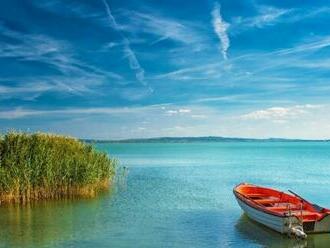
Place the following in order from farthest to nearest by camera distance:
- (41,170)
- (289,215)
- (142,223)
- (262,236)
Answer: (41,170) < (142,223) < (262,236) < (289,215)

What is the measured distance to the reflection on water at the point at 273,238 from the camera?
1864cm

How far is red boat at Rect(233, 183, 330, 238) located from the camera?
18.8 meters

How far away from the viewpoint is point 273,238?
64.3 feet

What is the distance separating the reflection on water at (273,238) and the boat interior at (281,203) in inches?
28.9

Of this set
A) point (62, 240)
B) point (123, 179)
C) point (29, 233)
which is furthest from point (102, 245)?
point (123, 179)

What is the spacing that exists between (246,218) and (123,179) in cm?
1914

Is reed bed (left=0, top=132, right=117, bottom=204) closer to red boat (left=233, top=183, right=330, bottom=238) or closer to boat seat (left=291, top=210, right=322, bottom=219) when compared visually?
red boat (left=233, top=183, right=330, bottom=238)

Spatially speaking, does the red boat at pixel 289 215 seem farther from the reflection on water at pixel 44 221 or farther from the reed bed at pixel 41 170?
the reed bed at pixel 41 170

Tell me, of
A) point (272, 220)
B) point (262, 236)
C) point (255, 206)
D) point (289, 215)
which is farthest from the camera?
point (255, 206)

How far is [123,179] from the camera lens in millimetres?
41531

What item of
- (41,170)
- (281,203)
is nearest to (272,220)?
(281,203)

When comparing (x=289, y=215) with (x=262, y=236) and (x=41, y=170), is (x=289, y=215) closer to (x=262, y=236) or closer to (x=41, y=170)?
(x=262, y=236)

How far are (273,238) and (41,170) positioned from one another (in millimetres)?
11933

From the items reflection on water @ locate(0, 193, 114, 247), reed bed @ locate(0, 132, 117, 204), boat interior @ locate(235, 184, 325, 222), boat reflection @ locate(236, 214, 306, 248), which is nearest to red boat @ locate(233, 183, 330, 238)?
boat interior @ locate(235, 184, 325, 222)
